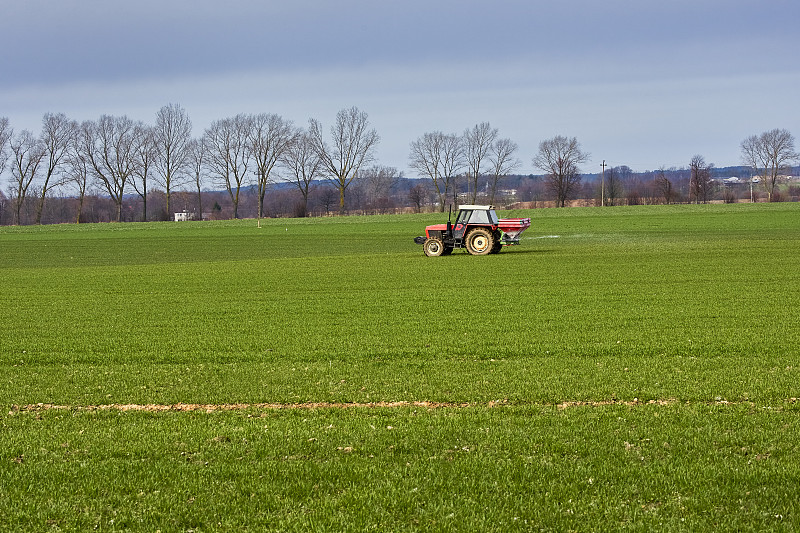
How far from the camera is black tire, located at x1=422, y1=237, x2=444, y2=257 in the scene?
109 ft

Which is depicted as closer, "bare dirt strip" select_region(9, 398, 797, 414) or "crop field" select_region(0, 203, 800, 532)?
"crop field" select_region(0, 203, 800, 532)

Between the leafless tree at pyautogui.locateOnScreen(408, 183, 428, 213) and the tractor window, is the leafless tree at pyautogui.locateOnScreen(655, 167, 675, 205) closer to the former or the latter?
the leafless tree at pyautogui.locateOnScreen(408, 183, 428, 213)

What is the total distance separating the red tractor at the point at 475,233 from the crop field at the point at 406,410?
41.5ft

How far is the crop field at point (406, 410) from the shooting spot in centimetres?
574

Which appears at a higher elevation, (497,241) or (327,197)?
(327,197)

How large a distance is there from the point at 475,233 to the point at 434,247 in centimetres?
180

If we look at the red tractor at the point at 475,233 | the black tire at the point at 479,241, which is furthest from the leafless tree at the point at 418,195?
the black tire at the point at 479,241

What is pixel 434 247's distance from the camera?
109 feet

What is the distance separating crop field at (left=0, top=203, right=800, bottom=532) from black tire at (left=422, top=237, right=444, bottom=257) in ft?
43.2

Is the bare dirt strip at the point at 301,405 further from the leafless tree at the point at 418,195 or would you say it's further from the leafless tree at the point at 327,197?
the leafless tree at the point at 327,197

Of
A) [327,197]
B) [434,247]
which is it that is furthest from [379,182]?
[434,247]

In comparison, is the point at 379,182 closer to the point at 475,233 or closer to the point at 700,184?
the point at 700,184

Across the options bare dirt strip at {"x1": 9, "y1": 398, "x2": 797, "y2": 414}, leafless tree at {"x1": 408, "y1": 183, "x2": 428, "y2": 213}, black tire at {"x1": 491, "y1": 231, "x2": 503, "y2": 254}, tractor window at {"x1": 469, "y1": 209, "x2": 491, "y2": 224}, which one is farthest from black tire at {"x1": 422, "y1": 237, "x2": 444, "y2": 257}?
leafless tree at {"x1": 408, "y1": 183, "x2": 428, "y2": 213}

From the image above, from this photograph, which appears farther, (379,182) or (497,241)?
(379,182)
